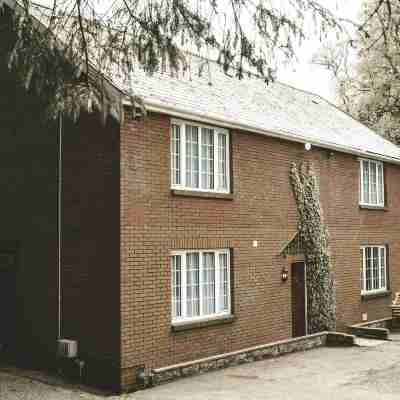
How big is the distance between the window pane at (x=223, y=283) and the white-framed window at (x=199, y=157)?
5.30ft

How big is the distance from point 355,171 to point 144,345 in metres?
10.2

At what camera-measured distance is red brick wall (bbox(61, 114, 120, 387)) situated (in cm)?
1294

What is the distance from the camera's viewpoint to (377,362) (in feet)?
50.1

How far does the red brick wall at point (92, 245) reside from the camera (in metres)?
12.9

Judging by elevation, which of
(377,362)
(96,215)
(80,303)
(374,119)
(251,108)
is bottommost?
(377,362)

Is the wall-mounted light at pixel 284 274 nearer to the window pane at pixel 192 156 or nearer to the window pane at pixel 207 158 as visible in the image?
the window pane at pixel 207 158

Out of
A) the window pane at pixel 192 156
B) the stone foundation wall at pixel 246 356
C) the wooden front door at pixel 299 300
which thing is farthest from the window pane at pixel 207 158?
the wooden front door at pixel 299 300

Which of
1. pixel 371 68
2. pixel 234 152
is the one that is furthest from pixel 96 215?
pixel 371 68

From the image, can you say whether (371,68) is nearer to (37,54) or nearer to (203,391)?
(203,391)

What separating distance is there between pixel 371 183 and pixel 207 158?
853 cm

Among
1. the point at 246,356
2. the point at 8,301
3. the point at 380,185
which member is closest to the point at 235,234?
the point at 246,356

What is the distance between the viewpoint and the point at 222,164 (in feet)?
51.0

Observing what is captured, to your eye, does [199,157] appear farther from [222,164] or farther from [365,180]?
[365,180]

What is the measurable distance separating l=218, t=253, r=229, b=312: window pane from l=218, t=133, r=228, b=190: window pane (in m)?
1.66
